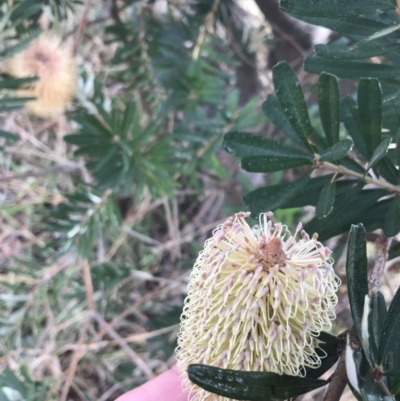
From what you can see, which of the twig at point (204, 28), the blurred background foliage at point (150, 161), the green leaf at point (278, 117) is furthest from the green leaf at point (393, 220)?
the twig at point (204, 28)

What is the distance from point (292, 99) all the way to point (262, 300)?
175mm

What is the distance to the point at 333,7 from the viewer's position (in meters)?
0.32

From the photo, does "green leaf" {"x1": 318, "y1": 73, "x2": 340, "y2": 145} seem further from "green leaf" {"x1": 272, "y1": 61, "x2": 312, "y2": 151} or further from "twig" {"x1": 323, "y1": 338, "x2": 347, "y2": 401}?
"twig" {"x1": 323, "y1": 338, "x2": 347, "y2": 401}

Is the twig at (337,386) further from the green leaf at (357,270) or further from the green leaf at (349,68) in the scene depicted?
the green leaf at (349,68)

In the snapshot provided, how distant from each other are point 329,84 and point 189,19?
576 mm

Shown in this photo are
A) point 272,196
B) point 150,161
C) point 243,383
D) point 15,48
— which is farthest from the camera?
point 150,161

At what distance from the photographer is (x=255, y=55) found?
1160 millimetres

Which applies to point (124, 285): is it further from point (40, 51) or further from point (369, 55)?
point (369, 55)

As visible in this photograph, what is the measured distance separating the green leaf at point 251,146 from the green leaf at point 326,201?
44mm

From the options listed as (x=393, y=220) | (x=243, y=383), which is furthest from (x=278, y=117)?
(x=243, y=383)

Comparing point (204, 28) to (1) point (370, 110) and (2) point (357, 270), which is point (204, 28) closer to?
(1) point (370, 110)

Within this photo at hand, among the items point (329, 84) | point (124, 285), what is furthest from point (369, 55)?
point (124, 285)

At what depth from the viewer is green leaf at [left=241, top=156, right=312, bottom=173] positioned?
13.8 inches

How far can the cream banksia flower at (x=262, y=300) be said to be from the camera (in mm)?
337
